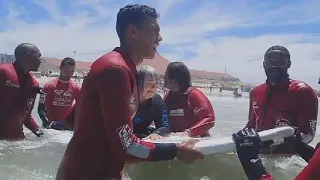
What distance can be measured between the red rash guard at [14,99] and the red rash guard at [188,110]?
183 cm

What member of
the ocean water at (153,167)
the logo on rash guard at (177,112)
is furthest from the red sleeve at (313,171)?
the logo on rash guard at (177,112)

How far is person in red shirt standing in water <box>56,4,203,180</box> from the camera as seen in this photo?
2184mm

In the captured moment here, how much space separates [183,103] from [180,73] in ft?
1.31

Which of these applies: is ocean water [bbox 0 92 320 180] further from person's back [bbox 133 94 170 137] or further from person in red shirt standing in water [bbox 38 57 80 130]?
person in red shirt standing in water [bbox 38 57 80 130]

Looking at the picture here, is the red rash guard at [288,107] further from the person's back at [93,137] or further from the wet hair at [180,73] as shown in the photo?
the person's back at [93,137]

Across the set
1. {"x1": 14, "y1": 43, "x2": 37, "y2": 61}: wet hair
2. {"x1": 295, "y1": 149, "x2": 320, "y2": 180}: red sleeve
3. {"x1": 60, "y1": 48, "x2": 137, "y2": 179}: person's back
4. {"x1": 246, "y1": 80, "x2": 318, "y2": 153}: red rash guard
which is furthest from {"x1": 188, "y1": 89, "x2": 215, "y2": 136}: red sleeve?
{"x1": 295, "y1": 149, "x2": 320, "y2": 180}: red sleeve

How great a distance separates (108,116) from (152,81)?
Answer: 2.06 metres

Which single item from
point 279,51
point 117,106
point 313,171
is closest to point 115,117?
point 117,106

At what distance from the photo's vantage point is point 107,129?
2207mm

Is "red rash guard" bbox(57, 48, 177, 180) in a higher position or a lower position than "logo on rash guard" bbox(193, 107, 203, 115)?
higher

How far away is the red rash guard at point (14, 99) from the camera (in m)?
5.47

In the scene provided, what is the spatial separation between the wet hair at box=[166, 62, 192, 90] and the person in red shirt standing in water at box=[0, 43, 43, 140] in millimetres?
1722

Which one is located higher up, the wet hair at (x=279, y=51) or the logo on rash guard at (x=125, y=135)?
the wet hair at (x=279, y=51)

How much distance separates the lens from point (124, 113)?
2.18m
